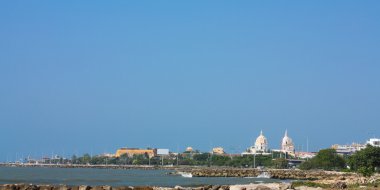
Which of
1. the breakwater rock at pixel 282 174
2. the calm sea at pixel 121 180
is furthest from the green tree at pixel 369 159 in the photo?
the calm sea at pixel 121 180

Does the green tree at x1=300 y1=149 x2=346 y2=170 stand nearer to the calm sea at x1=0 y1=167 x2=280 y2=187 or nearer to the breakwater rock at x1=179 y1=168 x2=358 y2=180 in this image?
the breakwater rock at x1=179 y1=168 x2=358 y2=180

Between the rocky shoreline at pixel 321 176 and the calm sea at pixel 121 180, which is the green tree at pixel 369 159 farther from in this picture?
the calm sea at pixel 121 180

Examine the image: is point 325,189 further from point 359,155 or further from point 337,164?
point 337,164

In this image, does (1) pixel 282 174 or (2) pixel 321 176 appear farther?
(1) pixel 282 174

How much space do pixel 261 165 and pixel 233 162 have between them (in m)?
11.4

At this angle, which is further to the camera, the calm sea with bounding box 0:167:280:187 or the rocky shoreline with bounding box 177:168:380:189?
the calm sea with bounding box 0:167:280:187

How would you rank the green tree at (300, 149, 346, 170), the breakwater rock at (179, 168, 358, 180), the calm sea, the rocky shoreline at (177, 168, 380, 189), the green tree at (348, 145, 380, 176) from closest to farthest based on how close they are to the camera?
the rocky shoreline at (177, 168, 380, 189)
the calm sea
the breakwater rock at (179, 168, 358, 180)
the green tree at (348, 145, 380, 176)
the green tree at (300, 149, 346, 170)

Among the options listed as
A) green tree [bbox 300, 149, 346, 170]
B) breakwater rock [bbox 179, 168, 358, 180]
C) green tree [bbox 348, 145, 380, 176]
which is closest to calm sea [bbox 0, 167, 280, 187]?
breakwater rock [bbox 179, 168, 358, 180]

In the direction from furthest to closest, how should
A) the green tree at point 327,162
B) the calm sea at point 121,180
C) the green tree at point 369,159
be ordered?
the green tree at point 327,162 < the green tree at point 369,159 < the calm sea at point 121,180

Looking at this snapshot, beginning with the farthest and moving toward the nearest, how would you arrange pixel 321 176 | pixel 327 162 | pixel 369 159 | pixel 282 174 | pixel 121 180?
pixel 327 162 → pixel 282 174 → pixel 369 159 → pixel 321 176 → pixel 121 180

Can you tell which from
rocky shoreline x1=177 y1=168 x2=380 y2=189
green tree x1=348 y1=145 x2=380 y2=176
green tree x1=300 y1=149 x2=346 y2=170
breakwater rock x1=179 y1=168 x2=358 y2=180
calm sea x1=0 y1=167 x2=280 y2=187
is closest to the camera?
rocky shoreline x1=177 y1=168 x2=380 y2=189

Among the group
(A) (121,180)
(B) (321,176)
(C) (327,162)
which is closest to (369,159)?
(B) (321,176)

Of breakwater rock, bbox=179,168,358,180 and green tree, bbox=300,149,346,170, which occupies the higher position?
green tree, bbox=300,149,346,170

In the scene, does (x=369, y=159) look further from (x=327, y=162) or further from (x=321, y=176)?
(x=327, y=162)
